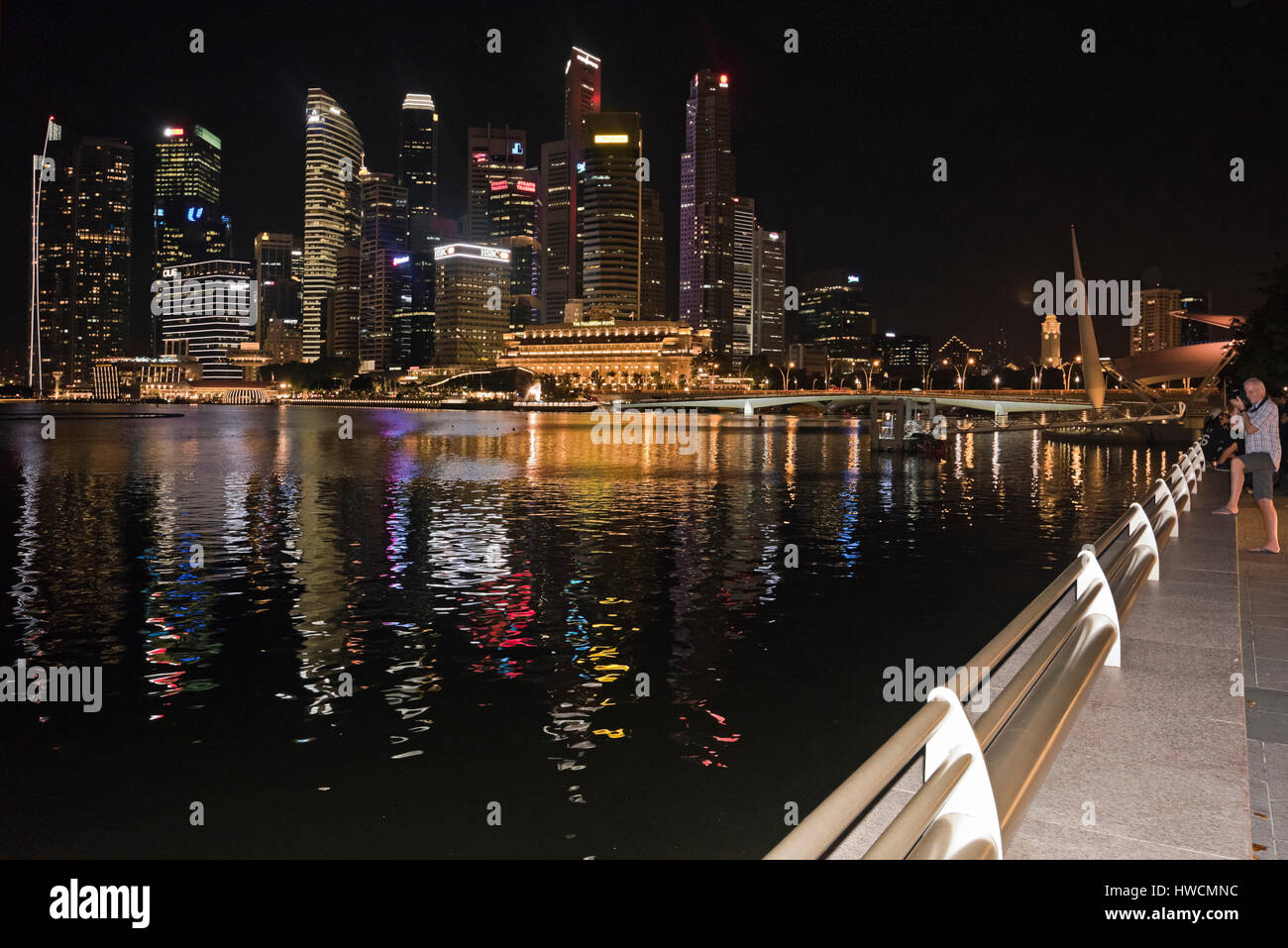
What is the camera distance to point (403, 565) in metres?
19.7

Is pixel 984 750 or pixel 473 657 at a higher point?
pixel 984 750

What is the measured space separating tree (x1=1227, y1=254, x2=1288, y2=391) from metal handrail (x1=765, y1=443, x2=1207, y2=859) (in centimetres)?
3267

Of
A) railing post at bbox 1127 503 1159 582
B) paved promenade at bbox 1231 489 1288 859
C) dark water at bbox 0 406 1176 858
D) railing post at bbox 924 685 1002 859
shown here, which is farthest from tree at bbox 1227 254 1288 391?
railing post at bbox 924 685 1002 859

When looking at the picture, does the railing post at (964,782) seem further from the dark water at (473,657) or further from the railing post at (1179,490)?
the railing post at (1179,490)

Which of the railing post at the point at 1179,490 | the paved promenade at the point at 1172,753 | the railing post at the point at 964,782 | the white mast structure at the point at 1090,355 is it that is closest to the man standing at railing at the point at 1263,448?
the railing post at the point at 1179,490

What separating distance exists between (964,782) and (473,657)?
370 inches

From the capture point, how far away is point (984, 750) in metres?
5.21

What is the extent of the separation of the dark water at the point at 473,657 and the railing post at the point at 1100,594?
2541 millimetres
